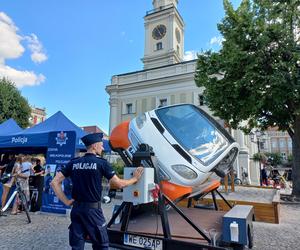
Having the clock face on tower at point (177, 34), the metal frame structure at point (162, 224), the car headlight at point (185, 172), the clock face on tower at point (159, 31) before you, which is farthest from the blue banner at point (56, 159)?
the clock face on tower at point (177, 34)

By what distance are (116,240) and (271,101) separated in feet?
36.6

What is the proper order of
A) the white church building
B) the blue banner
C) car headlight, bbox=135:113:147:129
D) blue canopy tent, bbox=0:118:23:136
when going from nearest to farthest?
car headlight, bbox=135:113:147:129 < the blue banner < blue canopy tent, bbox=0:118:23:136 < the white church building

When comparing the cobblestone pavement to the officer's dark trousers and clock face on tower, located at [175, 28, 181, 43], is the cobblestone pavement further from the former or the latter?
clock face on tower, located at [175, 28, 181, 43]

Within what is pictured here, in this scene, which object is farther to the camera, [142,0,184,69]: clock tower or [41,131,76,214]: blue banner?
[142,0,184,69]: clock tower

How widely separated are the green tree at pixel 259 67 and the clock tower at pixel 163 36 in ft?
84.4

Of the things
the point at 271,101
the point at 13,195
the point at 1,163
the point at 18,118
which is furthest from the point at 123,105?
the point at 13,195

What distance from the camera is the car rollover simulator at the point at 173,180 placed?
3.17m

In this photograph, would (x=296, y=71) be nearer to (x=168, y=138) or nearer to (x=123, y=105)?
(x=168, y=138)

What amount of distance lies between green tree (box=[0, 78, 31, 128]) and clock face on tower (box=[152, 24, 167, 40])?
22789 millimetres

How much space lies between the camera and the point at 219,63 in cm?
1343

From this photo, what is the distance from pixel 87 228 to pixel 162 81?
30437 millimetres

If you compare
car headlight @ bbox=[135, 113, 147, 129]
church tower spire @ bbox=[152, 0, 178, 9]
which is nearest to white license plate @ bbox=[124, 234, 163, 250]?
car headlight @ bbox=[135, 113, 147, 129]

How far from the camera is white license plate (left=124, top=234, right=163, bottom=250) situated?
3125mm

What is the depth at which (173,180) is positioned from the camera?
373cm
